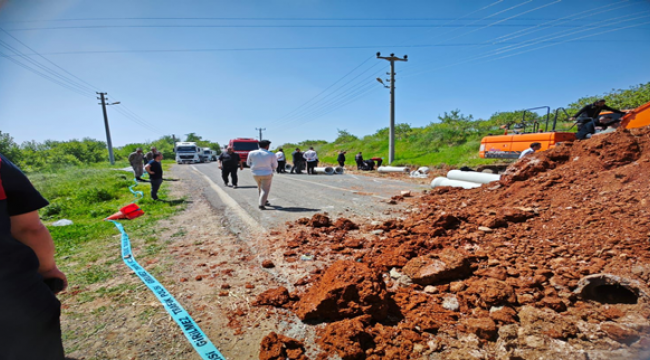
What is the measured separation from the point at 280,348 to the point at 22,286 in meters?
1.56

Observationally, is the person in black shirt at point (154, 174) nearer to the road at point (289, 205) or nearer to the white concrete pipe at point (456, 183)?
the road at point (289, 205)

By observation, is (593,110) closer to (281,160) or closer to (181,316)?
(181,316)

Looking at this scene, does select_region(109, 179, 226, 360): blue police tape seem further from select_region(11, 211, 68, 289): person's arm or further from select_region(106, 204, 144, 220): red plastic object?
select_region(106, 204, 144, 220): red plastic object

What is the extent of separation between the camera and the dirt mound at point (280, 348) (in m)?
2.03

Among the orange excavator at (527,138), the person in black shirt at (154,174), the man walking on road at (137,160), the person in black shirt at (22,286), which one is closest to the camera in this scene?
the person in black shirt at (22,286)

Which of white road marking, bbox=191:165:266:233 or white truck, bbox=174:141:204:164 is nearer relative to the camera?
white road marking, bbox=191:165:266:233

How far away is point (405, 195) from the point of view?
7.72 meters

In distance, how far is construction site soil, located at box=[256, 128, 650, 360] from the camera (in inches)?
80.4

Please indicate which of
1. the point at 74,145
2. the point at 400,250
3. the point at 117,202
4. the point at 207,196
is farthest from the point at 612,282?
the point at 74,145

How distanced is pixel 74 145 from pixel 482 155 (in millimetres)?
49302

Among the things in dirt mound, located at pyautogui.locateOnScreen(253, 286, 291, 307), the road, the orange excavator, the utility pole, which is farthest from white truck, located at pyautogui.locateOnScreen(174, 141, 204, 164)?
dirt mound, located at pyautogui.locateOnScreen(253, 286, 291, 307)

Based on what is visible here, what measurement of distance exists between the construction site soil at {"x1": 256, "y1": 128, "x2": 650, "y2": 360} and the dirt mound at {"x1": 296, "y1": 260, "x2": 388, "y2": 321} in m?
0.01

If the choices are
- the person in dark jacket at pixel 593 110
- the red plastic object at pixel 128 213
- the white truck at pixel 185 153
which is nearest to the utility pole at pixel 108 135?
the white truck at pixel 185 153

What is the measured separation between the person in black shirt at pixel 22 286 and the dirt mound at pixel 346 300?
1.71 m
